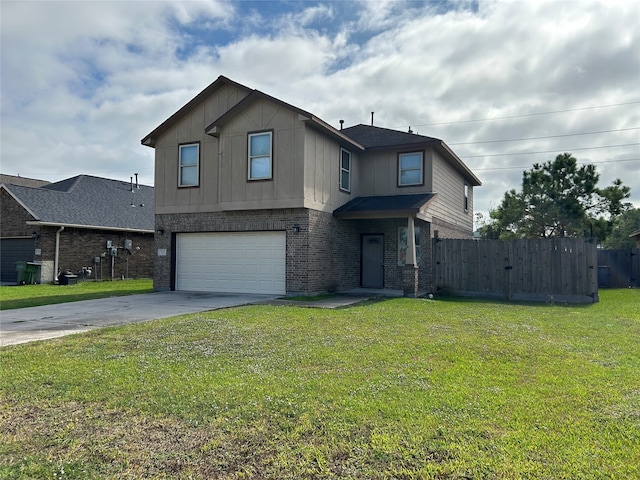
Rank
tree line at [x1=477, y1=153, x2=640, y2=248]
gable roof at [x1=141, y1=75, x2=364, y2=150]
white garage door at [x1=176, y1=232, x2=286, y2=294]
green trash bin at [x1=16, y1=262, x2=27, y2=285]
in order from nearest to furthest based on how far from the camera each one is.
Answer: gable roof at [x1=141, y1=75, x2=364, y2=150], white garage door at [x1=176, y1=232, x2=286, y2=294], green trash bin at [x1=16, y1=262, x2=27, y2=285], tree line at [x1=477, y1=153, x2=640, y2=248]

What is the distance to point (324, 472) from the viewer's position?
2873 millimetres

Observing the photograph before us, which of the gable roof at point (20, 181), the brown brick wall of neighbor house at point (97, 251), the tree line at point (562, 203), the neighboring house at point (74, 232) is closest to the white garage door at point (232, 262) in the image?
the neighboring house at point (74, 232)

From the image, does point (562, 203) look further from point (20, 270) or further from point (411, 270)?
point (20, 270)

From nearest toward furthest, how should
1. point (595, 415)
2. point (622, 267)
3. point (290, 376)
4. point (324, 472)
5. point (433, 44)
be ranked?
1. point (324, 472)
2. point (595, 415)
3. point (290, 376)
4. point (433, 44)
5. point (622, 267)

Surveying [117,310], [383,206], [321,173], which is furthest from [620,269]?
[117,310]

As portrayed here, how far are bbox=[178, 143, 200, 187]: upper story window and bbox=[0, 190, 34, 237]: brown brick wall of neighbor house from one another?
9105 millimetres

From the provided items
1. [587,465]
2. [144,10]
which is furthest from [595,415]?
[144,10]

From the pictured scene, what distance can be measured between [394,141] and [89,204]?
15.6 meters

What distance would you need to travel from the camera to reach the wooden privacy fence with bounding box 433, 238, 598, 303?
13.2 metres

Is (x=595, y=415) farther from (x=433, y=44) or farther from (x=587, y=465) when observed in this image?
(x=433, y=44)

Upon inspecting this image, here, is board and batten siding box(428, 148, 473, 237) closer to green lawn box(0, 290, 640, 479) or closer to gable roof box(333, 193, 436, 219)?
gable roof box(333, 193, 436, 219)

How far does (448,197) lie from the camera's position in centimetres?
1792

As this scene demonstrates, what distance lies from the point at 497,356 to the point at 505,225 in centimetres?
2348

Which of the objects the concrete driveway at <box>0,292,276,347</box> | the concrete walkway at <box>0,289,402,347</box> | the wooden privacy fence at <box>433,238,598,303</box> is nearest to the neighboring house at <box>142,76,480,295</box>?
the wooden privacy fence at <box>433,238,598,303</box>
